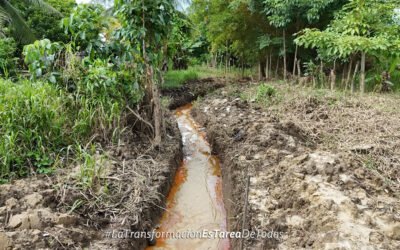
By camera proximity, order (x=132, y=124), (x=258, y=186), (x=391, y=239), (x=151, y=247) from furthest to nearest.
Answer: (x=132, y=124) < (x=258, y=186) < (x=151, y=247) < (x=391, y=239)

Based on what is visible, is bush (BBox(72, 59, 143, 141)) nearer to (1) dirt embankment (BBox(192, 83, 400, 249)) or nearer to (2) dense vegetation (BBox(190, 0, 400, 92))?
(1) dirt embankment (BBox(192, 83, 400, 249))

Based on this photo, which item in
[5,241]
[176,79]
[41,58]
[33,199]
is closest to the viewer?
[5,241]

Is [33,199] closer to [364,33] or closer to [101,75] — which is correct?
[101,75]

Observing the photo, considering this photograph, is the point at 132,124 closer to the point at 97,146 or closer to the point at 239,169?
the point at 97,146

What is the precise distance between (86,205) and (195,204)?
56.6 inches

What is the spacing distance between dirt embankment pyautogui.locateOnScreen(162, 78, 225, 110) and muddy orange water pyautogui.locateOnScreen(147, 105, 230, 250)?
328 cm

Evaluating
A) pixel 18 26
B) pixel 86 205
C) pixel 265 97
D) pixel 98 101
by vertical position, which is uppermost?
pixel 18 26

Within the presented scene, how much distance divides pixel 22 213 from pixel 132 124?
2359mm

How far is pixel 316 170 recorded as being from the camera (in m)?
3.13

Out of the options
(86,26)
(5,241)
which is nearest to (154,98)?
(86,26)

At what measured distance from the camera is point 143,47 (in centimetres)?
433

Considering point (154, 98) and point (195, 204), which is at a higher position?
point (154, 98)

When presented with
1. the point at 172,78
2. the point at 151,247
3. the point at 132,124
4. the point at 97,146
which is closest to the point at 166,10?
the point at 132,124

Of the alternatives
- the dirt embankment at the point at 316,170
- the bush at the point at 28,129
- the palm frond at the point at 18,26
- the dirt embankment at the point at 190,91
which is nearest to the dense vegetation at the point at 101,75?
the bush at the point at 28,129
